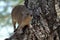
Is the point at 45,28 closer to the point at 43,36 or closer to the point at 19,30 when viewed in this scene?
the point at 43,36

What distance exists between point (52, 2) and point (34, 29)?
10.8 inches

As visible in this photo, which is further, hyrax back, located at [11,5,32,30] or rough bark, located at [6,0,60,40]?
rough bark, located at [6,0,60,40]

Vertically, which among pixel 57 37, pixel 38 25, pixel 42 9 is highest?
pixel 42 9

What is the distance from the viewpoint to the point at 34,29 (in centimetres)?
162

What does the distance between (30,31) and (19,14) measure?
6.3 inches

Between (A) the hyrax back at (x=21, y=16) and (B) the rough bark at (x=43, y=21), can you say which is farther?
(B) the rough bark at (x=43, y=21)

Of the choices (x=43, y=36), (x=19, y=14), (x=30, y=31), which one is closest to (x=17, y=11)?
(x=19, y=14)

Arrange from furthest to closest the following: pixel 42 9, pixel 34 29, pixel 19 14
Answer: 1. pixel 42 9
2. pixel 34 29
3. pixel 19 14

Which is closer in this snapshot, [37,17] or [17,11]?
[17,11]

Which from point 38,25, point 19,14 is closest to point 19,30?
point 19,14

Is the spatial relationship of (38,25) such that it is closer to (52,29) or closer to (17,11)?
(52,29)

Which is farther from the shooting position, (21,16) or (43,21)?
(43,21)

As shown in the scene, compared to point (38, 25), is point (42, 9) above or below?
above

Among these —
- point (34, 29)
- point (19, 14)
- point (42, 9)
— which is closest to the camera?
point (19, 14)
